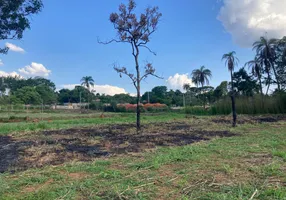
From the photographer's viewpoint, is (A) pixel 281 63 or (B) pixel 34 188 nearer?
(B) pixel 34 188

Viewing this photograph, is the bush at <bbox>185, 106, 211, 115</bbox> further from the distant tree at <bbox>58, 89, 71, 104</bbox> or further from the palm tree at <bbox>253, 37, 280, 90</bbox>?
the distant tree at <bbox>58, 89, 71, 104</bbox>

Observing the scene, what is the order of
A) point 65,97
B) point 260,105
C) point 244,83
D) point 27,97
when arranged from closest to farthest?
1. point 260,105
2. point 244,83
3. point 27,97
4. point 65,97

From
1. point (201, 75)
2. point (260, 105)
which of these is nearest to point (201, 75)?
point (201, 75)

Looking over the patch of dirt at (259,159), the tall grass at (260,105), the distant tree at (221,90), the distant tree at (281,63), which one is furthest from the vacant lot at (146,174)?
the distant tree at (221,90)

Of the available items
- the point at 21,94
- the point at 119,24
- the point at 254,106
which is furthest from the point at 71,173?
the point at 21,94

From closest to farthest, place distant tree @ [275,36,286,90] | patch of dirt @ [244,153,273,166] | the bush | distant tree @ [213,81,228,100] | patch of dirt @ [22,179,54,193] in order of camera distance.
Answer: patch of dirt @ [22,179,54,193] → patch of dirt @ [244,153,273,166] → the bush → distant tree @ [275,36,286,90] → distant tree @ [213,81,228,100]

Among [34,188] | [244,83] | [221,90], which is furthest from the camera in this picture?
A: [221,90]

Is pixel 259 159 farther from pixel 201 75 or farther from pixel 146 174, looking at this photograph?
pixel 201 75

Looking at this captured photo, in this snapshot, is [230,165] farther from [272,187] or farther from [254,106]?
[254,106]

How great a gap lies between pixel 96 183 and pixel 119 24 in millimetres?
6563

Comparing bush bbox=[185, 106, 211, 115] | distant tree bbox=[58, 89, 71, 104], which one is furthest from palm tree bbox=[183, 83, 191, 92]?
distant tree bbox=[58, 89, 71, 104]

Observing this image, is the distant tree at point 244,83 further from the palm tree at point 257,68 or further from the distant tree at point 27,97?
the distant tree at point 27,97

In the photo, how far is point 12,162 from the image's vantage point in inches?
158

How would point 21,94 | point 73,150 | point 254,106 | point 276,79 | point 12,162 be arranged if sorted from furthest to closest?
point 21,94 → point 276,79 → point 254,106 → point 73,150 → point 12,162
